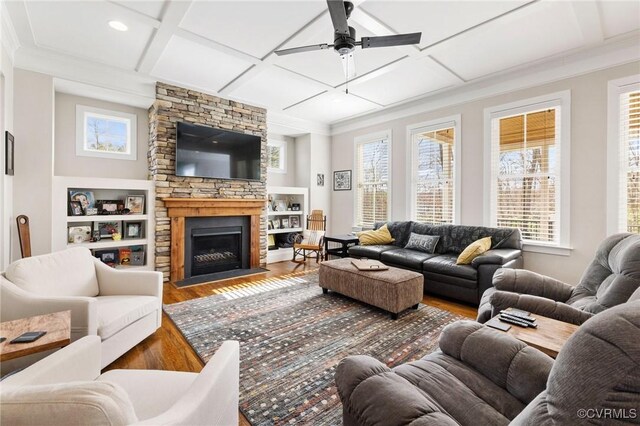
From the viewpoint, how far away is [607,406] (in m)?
0.60

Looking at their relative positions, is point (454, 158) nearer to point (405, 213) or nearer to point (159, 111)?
point (405, 213)

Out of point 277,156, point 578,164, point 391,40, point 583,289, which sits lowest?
point 583,289

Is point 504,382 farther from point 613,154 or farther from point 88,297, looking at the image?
point 613,154

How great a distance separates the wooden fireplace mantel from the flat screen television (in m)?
0.45

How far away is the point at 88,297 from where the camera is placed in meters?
2.12

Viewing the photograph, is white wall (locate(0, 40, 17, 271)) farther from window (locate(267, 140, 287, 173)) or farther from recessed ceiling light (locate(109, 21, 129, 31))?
window (locate(267, 140, 287, 173))

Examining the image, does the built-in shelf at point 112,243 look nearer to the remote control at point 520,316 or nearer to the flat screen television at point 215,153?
the flat screen television at point 215,153

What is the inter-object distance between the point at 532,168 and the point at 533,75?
4.06 ft

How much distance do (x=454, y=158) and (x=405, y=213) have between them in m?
1.29

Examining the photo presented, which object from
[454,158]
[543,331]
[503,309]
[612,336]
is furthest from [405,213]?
[612,336]

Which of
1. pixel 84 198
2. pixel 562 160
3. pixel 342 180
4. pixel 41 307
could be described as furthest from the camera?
pixel 342 180

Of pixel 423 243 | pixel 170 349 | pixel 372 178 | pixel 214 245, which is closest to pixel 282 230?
pixel 214 245

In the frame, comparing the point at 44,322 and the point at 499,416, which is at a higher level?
the point at 44,322

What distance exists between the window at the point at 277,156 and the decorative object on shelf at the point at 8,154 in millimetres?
4130
